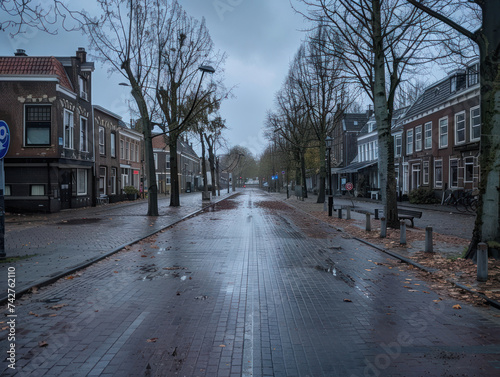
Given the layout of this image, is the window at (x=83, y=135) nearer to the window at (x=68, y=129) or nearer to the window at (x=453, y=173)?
the window at (x=68, y=129)

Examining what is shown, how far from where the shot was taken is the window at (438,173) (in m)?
29.3

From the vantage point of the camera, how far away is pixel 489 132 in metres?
7.79

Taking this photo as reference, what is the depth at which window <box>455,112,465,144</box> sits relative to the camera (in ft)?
86.6

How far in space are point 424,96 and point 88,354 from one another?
36.3m

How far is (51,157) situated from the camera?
22.7 meters

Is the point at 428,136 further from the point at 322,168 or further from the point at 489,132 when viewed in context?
the point at 489,132

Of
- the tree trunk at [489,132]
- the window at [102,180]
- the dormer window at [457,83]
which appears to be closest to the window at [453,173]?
the dormer window at [457,83]

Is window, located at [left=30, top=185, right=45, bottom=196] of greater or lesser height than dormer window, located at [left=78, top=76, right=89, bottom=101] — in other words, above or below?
below

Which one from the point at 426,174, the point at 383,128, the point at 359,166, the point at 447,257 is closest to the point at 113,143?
the point at 359,166

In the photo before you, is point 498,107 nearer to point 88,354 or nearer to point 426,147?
point 88,354

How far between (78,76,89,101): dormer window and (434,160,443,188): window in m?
27.2

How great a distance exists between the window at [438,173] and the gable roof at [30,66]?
27461mm

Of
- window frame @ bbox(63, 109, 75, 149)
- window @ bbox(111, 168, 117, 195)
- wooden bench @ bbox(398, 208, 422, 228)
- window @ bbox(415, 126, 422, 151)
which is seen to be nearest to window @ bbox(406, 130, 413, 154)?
window @ bbox(415, 126, 422, 151)

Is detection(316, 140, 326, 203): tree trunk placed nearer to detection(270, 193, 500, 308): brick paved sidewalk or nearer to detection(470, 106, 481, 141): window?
detection(470, 106, 481, 141): window
